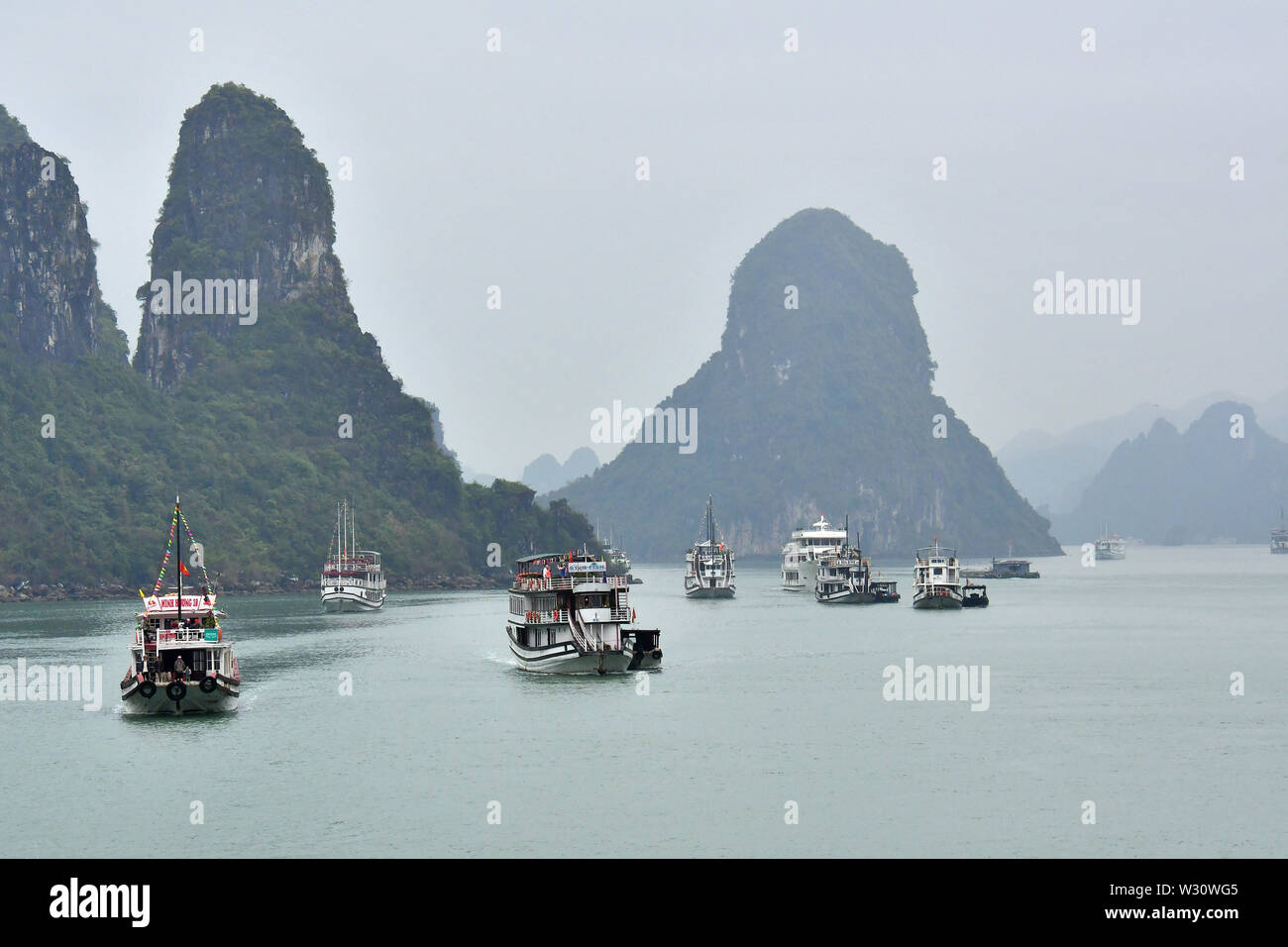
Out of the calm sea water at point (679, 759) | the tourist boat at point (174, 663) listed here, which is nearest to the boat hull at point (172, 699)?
the tourist boat at point (174, 663)

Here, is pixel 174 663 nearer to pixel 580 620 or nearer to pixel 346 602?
pixel 580 620

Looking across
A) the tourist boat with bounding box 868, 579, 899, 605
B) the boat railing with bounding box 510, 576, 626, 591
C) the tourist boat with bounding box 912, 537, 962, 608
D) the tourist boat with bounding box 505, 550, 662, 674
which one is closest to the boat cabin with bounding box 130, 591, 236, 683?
the boat railing with bounding box 510, 576, 626, 591

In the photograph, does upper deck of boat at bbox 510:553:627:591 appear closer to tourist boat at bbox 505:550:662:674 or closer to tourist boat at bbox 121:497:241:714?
tourist boat at bbox 505:550:662:674

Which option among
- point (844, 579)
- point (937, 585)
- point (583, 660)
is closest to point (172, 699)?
point (583, 660)

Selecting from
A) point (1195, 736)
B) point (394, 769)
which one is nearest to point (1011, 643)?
point (1195, 736)
